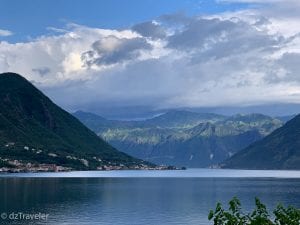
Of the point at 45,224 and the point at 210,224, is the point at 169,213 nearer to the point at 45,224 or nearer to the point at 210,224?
the point at 210,224

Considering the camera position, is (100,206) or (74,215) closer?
(74,215)

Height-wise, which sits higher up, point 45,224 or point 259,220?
point 259,220

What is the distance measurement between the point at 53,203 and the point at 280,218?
163878mm

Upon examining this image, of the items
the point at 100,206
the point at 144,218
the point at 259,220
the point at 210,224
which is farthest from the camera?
the point at 100,206

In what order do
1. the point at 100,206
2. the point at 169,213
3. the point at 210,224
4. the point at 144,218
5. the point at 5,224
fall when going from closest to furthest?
the point at 5,224, the point at 210,224, the point at 144,218, the point at 169,213, the point at 100,206

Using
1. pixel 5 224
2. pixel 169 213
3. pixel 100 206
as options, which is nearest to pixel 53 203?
pixel 100 206

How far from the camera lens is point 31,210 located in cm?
17175

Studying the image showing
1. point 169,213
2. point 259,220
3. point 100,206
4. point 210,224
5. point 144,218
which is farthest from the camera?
point 100,206

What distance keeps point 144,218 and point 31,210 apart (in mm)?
38302

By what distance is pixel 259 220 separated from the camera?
43.1m

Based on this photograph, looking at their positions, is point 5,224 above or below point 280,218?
below

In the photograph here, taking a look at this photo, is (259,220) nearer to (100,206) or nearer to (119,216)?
(119,216)

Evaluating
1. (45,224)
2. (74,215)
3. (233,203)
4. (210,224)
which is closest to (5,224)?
(45,224)

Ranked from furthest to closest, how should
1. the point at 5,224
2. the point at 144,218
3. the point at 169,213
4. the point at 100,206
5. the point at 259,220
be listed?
the point at 100,206 → the point at 169,213 → the point at 144,218 → the point at 5,224 → the point at 259,220
